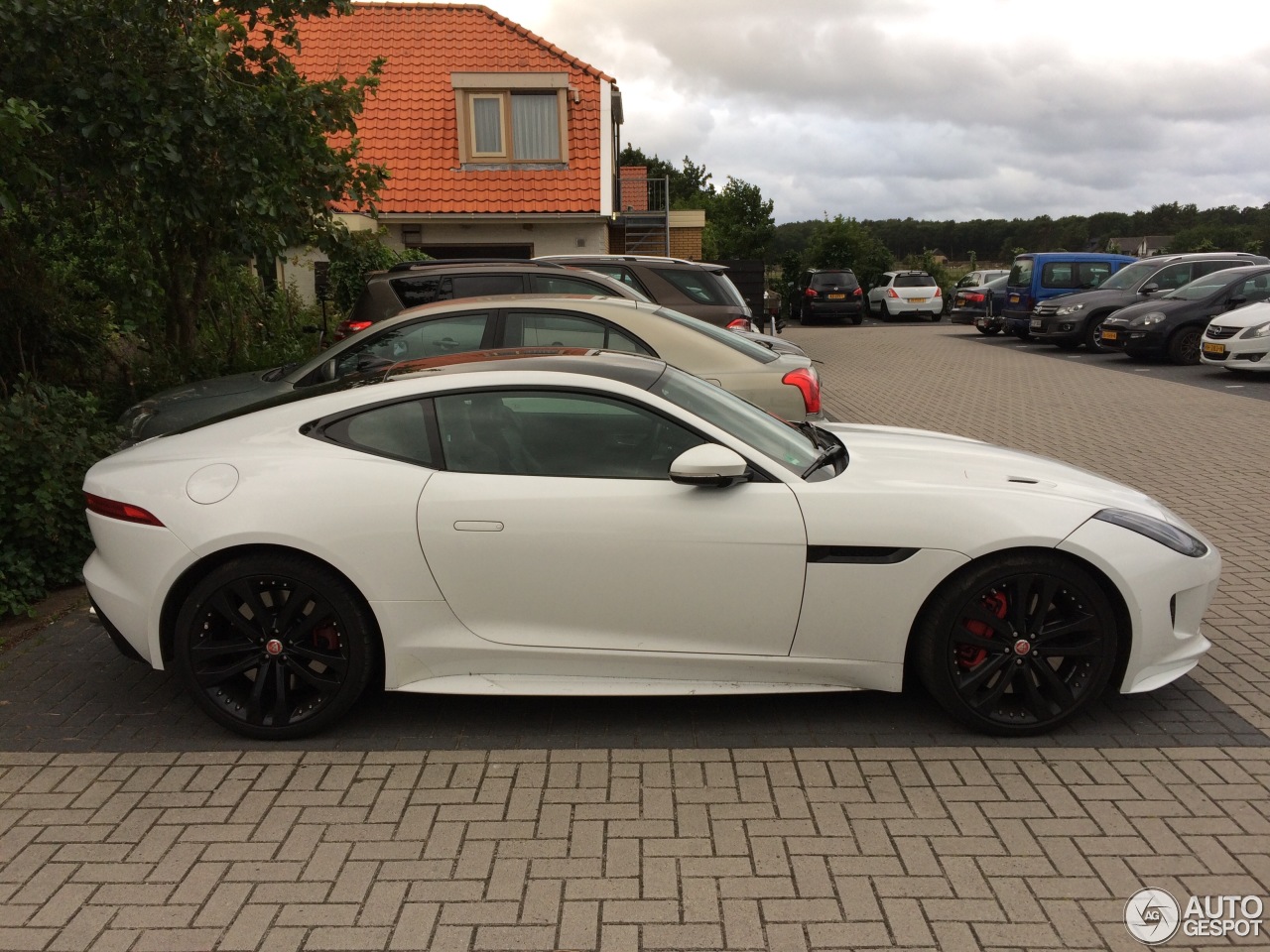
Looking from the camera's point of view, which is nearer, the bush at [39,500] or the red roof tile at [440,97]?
the bush at [39,500]

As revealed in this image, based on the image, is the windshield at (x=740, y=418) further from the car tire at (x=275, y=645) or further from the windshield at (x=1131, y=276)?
the windshield at (x=1131, y=276)

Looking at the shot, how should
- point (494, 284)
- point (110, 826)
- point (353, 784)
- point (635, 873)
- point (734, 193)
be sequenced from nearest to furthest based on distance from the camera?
point (635, 873)
point (110, 826)
point (353, 784)
point (494, 284)
point (734, 193)

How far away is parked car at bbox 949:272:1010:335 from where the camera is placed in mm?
24938

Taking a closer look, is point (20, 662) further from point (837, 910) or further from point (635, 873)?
point (837, 910)

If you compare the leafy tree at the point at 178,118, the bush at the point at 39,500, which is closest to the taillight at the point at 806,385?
the leafy tree at the point at 178,118

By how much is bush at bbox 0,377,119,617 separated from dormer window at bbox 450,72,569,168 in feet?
53.6

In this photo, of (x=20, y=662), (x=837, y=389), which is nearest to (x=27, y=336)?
(x=20, y=662)

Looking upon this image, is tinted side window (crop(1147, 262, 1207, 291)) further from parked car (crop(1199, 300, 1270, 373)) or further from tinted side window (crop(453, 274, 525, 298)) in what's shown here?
tinted side window (crop(453, 274, 525, 298))

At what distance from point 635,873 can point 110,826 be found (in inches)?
68.6

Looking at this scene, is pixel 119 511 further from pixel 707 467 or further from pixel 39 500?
pixel 707 467

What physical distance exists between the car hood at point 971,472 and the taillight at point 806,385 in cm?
204

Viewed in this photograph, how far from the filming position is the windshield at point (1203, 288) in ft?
57.0

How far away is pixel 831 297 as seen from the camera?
31.4m

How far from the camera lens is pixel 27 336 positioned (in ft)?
26.1
